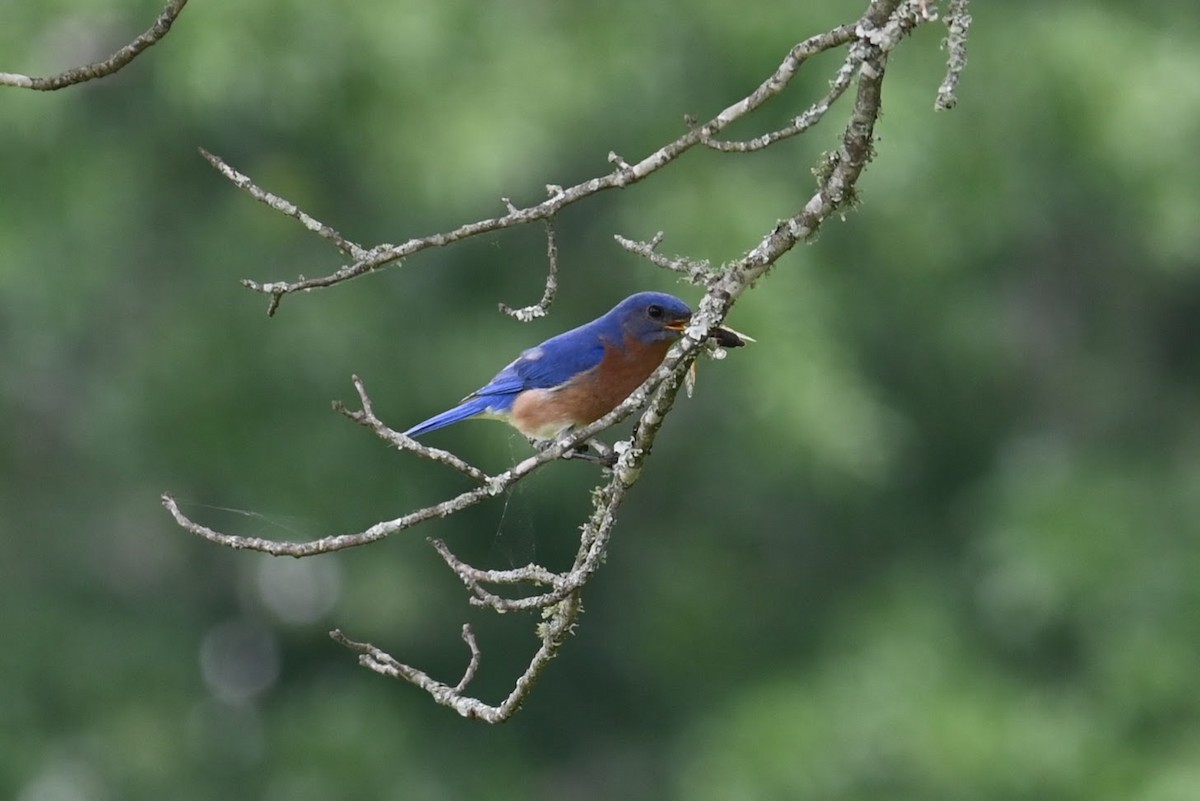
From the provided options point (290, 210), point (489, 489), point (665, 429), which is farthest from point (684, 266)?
point (665, 429)

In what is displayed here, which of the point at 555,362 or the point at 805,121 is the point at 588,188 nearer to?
the point at 805,121

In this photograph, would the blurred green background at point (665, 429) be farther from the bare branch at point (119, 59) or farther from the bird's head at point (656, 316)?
the bare branch at point (119, 59)

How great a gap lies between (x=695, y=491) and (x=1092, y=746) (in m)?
2.88

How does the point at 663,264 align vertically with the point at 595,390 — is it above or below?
below

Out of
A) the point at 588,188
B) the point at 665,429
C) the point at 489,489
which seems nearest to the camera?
the point at 489,489

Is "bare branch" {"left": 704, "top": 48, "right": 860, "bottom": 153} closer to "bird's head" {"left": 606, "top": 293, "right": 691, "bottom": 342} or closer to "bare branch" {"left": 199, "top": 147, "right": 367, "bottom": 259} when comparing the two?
"bare branch" {"left": 199, "top": 147, "right": 367, "bottom": 259}

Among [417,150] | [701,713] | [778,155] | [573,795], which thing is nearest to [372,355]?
[417,150]

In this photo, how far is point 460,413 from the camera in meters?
4.44

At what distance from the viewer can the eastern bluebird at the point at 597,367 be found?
407cm

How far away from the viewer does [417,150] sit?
8023mm

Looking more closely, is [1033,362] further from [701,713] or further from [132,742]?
[132,742]

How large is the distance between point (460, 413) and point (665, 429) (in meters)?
5.24

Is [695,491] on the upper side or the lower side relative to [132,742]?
upper

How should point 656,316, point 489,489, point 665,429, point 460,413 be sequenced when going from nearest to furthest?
point 489,489, point 656,316, point 460,413, point 665,429
